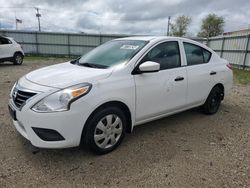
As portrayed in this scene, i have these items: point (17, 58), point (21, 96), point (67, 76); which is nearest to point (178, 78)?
point (67, 76)

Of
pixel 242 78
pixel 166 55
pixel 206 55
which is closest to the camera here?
pixel 166 55

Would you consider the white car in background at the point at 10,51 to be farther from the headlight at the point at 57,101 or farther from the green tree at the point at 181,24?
the green tree at the point at 181,24

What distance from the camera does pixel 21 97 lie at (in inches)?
102

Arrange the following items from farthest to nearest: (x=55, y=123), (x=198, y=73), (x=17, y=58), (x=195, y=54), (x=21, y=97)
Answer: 1. (x=17, y=58)
2. (x=195, y=54)
3. (x=198, y=73)
4. (x=21, y=97)
5. (x=55, y=123)

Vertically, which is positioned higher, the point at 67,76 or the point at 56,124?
the point at 67,76

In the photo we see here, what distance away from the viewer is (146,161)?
2754mm

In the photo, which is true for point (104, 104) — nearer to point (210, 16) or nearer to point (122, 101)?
point (122, 101)

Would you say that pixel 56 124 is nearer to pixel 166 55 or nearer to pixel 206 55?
pixel 166 55

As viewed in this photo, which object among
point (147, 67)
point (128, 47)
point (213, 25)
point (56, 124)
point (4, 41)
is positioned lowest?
point (56, 124)

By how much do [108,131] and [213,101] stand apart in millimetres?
2658

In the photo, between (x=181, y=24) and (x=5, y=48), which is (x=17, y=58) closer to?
(x=5, y=48)

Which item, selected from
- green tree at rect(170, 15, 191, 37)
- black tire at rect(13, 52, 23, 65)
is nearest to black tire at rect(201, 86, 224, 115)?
black tire at rect(13, 52, 23, 65)

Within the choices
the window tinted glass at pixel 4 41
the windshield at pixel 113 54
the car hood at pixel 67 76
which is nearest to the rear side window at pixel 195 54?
the windshield at pixel 113 54

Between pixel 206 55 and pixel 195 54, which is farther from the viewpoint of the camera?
pixel 206 55
